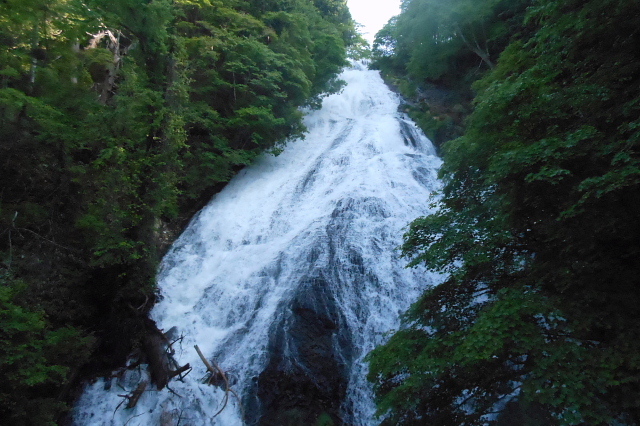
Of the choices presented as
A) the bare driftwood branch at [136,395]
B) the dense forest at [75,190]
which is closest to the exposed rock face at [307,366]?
the bare driftwood branch at [136,395]

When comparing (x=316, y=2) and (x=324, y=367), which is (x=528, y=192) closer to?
(x=324, y=367)

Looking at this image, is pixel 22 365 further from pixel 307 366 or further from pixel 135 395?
pixel 307 366

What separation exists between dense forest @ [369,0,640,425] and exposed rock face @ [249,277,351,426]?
6.44 feet

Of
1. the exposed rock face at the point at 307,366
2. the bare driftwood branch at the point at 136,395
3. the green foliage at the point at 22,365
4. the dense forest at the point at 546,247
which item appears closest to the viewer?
the dense forest at the point at 546,247

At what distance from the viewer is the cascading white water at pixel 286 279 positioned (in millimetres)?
6016

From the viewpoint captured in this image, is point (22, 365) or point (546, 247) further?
point (22, 365)

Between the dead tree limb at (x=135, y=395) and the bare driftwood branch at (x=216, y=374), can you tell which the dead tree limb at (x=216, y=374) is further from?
the dead tree limb at (x=135, y=395)

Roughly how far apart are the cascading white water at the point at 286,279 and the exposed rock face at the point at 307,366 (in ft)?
0.09

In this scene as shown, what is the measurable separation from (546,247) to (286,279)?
5.09 m

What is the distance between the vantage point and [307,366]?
605cm

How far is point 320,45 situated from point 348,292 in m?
14.1

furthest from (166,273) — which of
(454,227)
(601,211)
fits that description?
(601,211)

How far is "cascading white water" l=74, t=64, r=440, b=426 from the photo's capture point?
6.02m

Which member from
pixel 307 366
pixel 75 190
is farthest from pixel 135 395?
pixel 75 190
